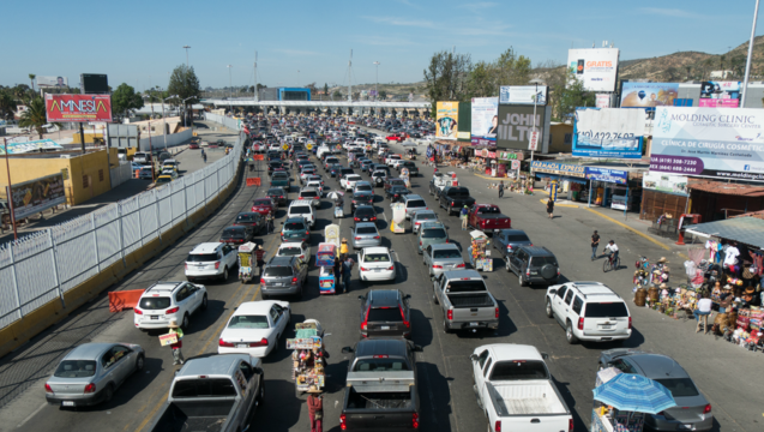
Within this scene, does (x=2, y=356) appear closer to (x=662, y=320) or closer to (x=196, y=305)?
(x=196, y=305)

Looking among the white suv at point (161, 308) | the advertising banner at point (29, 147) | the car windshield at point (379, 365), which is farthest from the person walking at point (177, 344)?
the advertising banner at point (29, 147)

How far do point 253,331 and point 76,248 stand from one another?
10305 mm

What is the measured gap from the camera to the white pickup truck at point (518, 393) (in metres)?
9.61

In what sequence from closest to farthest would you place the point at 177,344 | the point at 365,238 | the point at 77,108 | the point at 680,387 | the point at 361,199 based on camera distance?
the point at 680,387
the point at 177,344
the point at 365,238
the point at 361,199
the point at 77,108

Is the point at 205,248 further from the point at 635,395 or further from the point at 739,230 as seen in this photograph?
the point at 739,230

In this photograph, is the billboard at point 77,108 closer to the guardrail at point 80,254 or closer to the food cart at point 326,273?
the guardrail at point 80,254

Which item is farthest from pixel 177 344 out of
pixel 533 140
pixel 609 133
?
pixel 533 140

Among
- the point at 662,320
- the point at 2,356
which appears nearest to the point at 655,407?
the point at 662,320

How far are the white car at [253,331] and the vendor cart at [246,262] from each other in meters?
7.05

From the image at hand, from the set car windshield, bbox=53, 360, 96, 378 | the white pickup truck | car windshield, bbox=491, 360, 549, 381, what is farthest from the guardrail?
car windshield, bbox=491, 360, 549, 381

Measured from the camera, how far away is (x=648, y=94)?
81938mm

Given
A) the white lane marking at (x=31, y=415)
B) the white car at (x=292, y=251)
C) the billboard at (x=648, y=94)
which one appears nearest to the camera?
the white lane marking at (x=31, y=415)

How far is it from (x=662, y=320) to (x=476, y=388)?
9872 mm

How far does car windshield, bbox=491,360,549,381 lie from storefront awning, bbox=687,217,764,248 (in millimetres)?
12617
